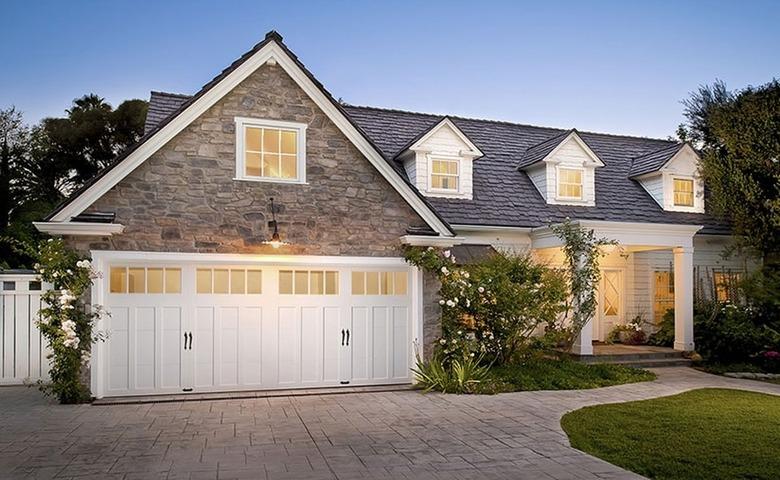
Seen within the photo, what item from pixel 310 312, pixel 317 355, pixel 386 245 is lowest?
pixel 317 355

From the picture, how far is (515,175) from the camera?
17406mm

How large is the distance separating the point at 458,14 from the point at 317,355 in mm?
9174

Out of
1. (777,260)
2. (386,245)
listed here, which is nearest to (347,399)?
(386,245)

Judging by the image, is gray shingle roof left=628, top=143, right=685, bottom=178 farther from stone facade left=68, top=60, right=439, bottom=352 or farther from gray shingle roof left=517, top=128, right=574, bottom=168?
stone facade left=68, top=60, right=439, bottom=352

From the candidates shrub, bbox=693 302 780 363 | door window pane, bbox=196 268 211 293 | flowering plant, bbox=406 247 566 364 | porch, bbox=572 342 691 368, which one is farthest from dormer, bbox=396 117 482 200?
shrub, bbox=693 302 780 363

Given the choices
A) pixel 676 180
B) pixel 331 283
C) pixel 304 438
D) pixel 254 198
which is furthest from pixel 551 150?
pixel 304 438

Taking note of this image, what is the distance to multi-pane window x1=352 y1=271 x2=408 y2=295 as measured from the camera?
11.7m

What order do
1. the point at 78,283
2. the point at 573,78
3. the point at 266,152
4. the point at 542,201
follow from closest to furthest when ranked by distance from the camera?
1. the point at 78,283
2. the point at 266,152
3. the point at 542,201
4. the point at 573,78

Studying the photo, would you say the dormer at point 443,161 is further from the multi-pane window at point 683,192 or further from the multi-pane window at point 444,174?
the multi-pane window at point 683,192

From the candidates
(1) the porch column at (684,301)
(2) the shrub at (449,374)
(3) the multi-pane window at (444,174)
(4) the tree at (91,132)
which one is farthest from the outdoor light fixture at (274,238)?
(4) the tree at (91,132)

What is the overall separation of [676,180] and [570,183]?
3519 millimetres

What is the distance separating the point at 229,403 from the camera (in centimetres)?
998

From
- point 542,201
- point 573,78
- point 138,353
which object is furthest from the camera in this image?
point 573,78

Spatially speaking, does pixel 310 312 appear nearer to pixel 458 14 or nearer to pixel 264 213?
pixel 264 213
